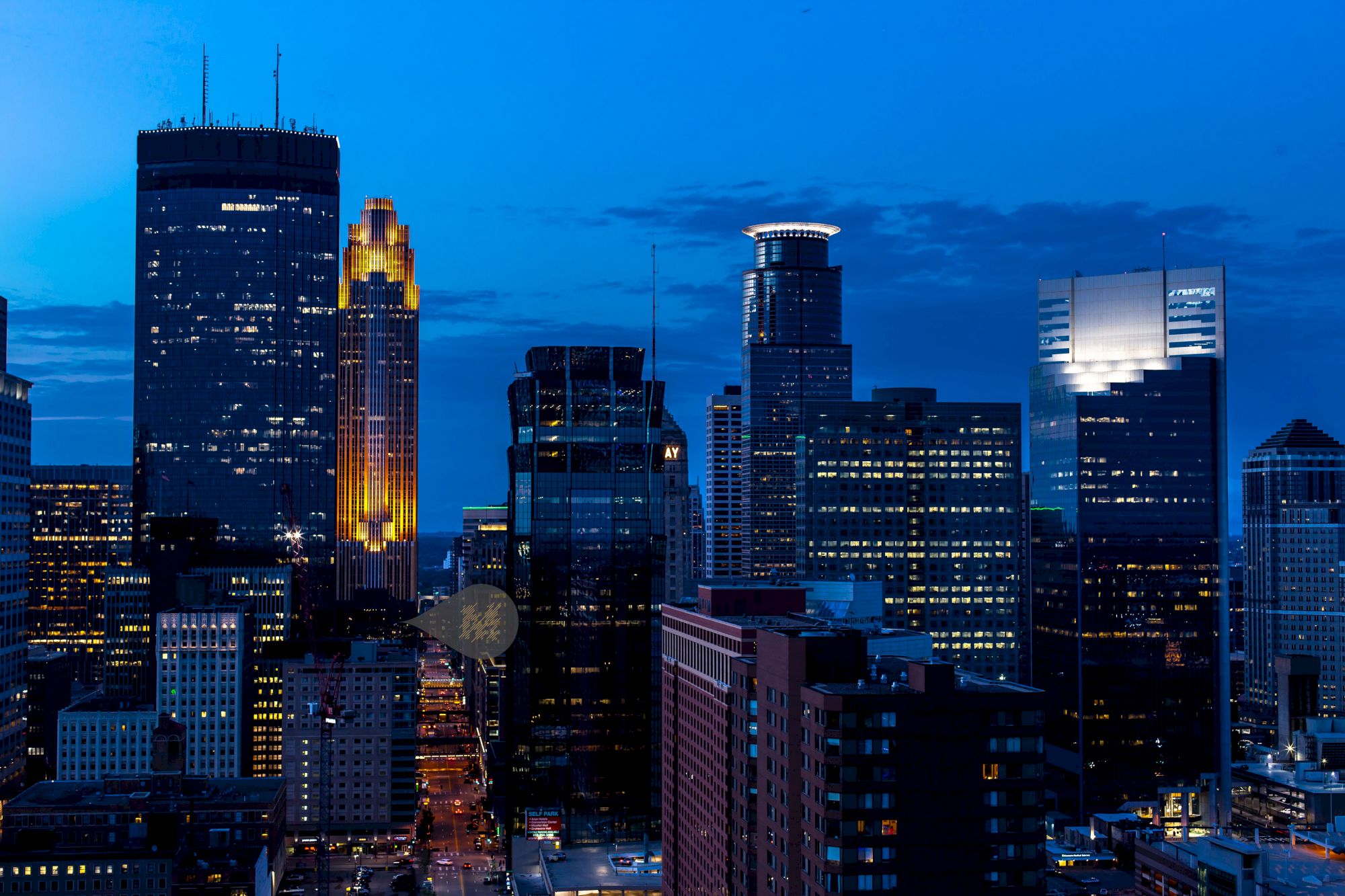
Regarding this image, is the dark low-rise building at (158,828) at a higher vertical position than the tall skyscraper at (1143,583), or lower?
lower

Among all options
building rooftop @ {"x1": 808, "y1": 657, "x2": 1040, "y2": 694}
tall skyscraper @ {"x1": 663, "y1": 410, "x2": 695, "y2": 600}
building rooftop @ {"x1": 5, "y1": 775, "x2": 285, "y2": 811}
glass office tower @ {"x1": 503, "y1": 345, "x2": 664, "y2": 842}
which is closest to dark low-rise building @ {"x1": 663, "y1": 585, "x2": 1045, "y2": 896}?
building rooftop @ {"x1": 808, "y1": 657, "x2": 1040, "y2": 694}

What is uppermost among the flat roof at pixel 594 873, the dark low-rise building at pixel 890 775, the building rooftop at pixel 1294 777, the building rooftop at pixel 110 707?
the dark low-rise building at pixel 890 775

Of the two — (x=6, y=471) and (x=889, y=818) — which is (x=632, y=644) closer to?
(x=6, y=471)

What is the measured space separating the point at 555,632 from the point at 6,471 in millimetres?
64633

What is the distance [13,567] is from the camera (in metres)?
162

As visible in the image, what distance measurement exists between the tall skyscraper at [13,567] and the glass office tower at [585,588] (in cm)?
5551

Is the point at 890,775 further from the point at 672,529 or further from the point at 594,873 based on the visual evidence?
the point at 672,529

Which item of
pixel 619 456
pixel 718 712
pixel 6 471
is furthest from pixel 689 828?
pixel 6 471

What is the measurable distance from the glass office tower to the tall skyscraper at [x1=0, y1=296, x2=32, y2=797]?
55514 mm

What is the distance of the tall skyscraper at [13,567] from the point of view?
157 meters

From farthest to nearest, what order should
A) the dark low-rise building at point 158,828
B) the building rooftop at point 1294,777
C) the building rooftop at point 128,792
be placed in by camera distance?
the building rooftop at point 1294,777, the building rooftop at point 128,792, the dark low-rise building at point 158,828

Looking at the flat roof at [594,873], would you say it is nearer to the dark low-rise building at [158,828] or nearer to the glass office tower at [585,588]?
the glass office tower at [585,588]

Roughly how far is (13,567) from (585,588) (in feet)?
213

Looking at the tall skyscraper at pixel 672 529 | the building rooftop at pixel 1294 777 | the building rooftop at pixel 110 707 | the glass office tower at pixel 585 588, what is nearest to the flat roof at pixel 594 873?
the glass office tower at pixel 585 588
